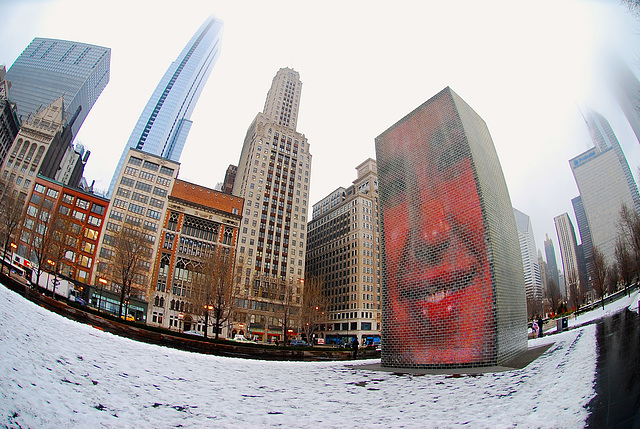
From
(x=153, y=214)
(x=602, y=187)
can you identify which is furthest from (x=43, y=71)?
(x=153, y=214)

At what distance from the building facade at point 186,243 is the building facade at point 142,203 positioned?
7.70ft

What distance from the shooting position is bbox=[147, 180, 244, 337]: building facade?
201 ft

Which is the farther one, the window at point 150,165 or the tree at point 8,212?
the window at point 150,165

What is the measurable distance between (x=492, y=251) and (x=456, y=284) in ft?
6.58

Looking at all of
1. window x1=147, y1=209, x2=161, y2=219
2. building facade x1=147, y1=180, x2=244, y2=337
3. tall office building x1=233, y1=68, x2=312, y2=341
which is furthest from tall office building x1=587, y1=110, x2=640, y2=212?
window x1=147, y1=209, x2=161, y2=219

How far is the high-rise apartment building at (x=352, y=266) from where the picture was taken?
83875 mm

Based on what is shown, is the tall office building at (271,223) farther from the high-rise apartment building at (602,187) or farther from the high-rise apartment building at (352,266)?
the high-rise apartment building at (602,187)

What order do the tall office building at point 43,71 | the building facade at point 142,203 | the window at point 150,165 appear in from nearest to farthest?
the tall office building at point 43,71 → the building facade at point 142,203 → the window at point 150,165

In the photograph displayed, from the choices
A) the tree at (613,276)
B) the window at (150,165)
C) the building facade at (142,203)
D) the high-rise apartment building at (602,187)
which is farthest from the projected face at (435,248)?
the window at (150,165)

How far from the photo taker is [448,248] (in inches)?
499

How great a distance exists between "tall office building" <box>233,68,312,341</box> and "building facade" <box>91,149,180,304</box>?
21194 millimetres

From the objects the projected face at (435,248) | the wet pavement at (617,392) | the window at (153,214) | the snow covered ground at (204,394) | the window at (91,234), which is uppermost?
the window at (153,214)

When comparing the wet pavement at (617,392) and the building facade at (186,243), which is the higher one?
the building facade at (186,243)

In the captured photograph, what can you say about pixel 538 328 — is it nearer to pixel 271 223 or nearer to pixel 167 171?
pixel 271 223
